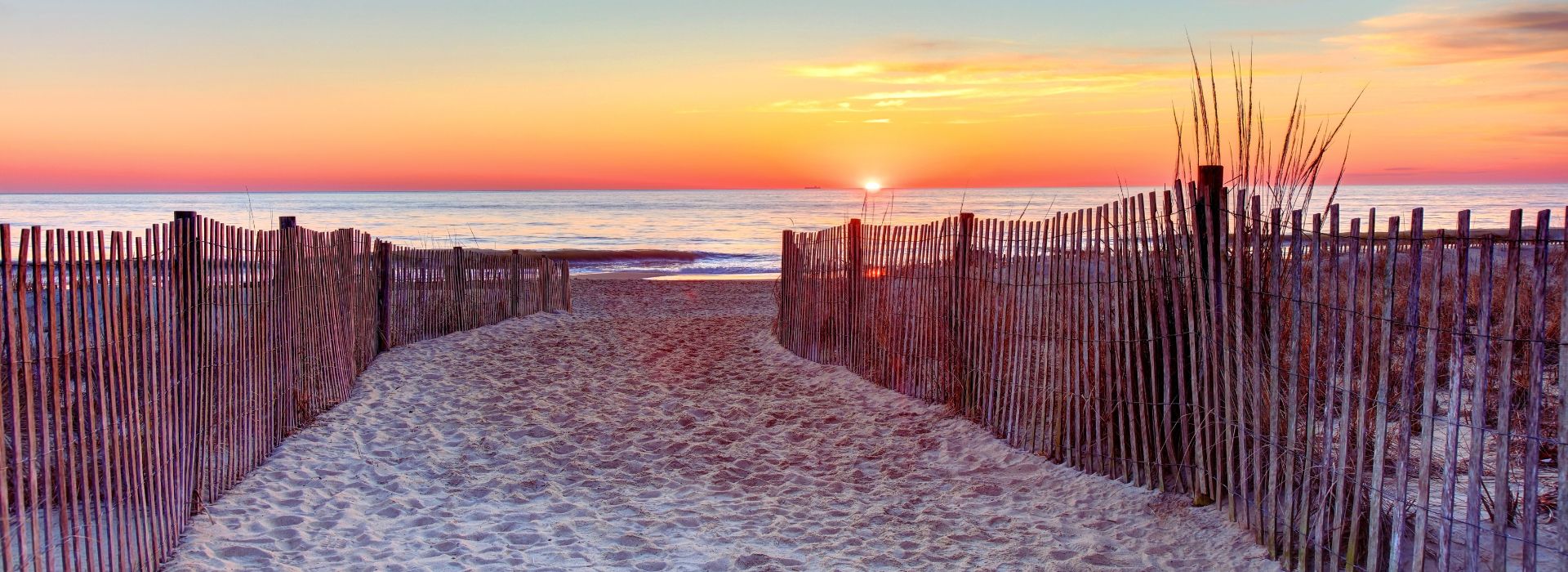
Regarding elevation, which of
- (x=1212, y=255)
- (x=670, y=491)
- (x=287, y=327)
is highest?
(x=1212, y=255)

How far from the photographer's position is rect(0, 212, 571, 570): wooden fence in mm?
3215

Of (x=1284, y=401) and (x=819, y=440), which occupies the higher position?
(x=1284, y=401)

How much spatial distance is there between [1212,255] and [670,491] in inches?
121

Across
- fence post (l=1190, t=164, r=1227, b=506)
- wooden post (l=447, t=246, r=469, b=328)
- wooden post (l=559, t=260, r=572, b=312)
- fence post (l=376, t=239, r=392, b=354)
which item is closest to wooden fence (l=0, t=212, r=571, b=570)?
fence post (l=376, t=239, r=392, b=354)

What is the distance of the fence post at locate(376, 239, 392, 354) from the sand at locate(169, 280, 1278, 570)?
3.23 ft

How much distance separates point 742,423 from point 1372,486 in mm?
4390

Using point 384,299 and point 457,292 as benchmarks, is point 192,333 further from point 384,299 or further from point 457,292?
point 457,292

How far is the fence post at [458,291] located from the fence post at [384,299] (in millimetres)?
1369

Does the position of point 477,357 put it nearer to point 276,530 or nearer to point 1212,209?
point 276,530

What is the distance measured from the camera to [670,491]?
5.67 m

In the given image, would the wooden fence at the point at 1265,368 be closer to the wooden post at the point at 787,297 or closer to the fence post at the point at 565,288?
the wooden post at the point at 787,297

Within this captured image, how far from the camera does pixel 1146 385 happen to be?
510cm

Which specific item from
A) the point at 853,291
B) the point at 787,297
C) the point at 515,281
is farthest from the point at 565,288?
the point at 853,291

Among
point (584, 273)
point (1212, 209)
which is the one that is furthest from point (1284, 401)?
point (584, 273)
